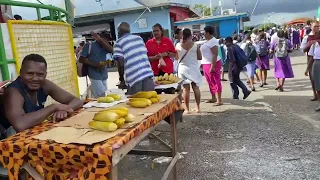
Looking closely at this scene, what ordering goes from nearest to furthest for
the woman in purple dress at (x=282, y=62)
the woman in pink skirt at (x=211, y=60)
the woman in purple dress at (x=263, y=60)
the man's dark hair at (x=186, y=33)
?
the man's dark hair at (x=186, y=33) → the woman in pink skirt at (x=211, y=60) → the woman in purple dress at (x=282, y=62) → the woman in purple dress at (x=263, y=60)

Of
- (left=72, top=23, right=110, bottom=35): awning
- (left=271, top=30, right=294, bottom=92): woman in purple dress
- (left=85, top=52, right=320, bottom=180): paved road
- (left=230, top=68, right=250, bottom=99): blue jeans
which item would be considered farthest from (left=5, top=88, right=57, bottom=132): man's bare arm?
(left=72, top=23, right=110, bottom=35): awning

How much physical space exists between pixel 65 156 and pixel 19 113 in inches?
29.8

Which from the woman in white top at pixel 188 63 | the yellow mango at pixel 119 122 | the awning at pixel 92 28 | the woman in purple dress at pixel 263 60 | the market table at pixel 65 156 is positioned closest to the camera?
the market table at pixel 65 156

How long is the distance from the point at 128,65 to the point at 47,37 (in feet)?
4.24

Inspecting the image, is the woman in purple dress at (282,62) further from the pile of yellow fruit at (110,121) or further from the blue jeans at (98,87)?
the pile of yellow fruit at (110,121)

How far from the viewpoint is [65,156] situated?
1828 millimetres

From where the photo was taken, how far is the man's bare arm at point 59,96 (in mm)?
2848

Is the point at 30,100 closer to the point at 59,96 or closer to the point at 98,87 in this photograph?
the point at 59,96

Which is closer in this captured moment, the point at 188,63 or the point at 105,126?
the point at 105,126

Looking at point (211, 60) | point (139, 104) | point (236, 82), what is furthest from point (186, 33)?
point (139, 104)

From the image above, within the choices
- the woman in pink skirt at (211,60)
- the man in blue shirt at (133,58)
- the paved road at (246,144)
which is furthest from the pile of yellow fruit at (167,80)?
the woman in pink skirt at (211,60)

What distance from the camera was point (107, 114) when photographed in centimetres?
212

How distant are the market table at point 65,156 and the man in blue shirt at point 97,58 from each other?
348 cm

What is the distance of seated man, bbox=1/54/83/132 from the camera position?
7.70 ft
